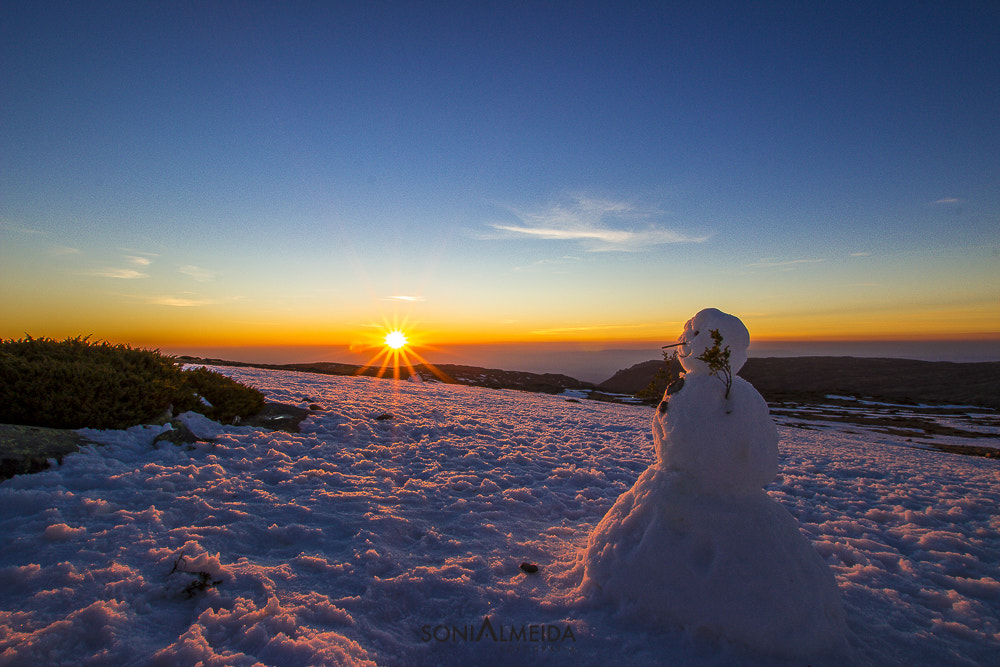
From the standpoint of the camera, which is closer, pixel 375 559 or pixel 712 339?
pixel 712 339

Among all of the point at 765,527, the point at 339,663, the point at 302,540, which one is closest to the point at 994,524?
the point at 765,527

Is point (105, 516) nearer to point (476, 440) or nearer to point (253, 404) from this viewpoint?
point (253, 404)

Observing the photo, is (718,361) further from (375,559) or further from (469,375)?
(469,375)

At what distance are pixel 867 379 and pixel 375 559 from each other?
181ft

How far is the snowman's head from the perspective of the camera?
13.9ft

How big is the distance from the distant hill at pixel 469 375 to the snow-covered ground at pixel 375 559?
22109 millimetres

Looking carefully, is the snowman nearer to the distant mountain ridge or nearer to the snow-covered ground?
the snow-covered ground

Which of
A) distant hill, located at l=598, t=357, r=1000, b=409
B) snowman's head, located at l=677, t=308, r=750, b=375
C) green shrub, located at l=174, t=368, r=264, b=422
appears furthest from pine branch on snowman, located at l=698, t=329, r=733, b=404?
distant hill, located at l=598, t=357, r=1000, b=409

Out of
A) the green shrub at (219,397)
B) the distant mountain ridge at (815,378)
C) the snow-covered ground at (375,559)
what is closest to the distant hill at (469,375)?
the distant mountain ridge at (815,378)

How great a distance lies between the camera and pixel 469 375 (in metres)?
39.4

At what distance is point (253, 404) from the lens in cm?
992

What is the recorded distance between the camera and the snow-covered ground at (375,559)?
3.29 meters

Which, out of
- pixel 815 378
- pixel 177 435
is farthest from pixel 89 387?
pixel 815 378

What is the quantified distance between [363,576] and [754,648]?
11.5ft
